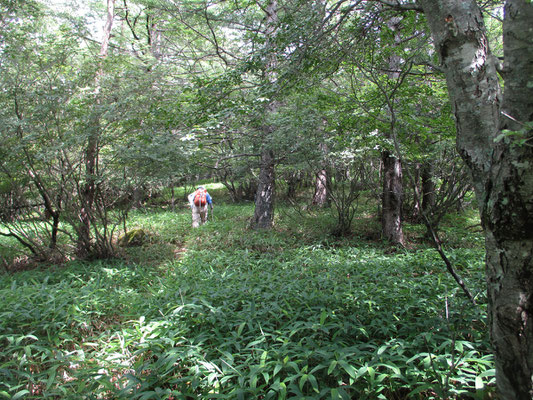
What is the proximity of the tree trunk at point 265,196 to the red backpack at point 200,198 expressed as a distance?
172cm

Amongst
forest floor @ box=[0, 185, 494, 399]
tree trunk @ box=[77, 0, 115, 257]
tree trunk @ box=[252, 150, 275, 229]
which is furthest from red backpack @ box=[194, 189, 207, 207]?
forest floor @ box=[0, 185, 494, 399]

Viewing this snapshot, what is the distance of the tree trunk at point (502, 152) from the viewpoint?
1304 millimetres

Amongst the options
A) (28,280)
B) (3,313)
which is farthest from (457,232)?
(28,280)

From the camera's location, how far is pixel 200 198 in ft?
28.5

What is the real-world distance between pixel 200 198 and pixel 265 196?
198cm

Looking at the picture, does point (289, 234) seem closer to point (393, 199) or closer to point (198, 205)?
point (393, 199)

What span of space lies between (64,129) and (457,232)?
8.63m

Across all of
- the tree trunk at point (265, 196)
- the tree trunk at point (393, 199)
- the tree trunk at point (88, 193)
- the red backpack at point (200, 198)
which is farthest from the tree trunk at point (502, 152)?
the red backpack at point (200, 198)

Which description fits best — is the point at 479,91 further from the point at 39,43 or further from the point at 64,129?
the point at 39,43

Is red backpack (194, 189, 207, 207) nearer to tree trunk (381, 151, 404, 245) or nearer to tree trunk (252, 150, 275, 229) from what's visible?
tree trunk (252, 150, 275, 229)

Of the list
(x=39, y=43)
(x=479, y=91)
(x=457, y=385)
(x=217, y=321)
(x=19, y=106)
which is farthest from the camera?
(x=39, y=43)

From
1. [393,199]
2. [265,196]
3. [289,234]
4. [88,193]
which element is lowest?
[289,234]

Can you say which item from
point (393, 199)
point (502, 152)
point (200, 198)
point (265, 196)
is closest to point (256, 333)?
point (502, 152)

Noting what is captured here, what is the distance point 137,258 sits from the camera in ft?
20.2
